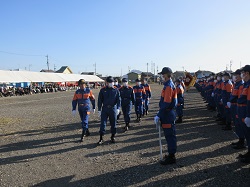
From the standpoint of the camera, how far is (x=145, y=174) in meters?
5.55

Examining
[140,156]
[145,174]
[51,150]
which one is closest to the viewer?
[145,174]

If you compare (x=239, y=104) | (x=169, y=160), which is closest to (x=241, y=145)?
(x=239, y=104)

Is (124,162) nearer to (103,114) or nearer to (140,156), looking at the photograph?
(140,156)

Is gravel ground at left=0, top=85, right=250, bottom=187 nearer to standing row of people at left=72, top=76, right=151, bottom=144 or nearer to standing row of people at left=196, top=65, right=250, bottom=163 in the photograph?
standing row of people at left=196, top=65, right=250, bottom=163

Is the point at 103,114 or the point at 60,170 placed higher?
the point at 103,114

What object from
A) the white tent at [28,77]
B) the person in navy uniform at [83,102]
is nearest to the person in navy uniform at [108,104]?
the person in navy uniform at [83,102]

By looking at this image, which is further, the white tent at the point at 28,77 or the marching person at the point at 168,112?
the white tent at the point at 28,77

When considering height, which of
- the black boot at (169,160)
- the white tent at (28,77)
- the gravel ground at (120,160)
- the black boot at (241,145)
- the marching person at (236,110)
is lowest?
the gravel ground at (120,160)

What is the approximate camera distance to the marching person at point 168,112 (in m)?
5.85

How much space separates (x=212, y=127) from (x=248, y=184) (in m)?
5.69

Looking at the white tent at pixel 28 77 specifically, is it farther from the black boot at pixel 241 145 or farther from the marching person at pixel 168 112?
the black boot at pixel 241 145

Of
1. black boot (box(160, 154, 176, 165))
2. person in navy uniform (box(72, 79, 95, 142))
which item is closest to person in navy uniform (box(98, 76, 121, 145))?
person in navy uniform (box(72, 79, 95, 142))

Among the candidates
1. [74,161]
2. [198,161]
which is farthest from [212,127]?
[74,161]

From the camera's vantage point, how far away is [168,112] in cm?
599
